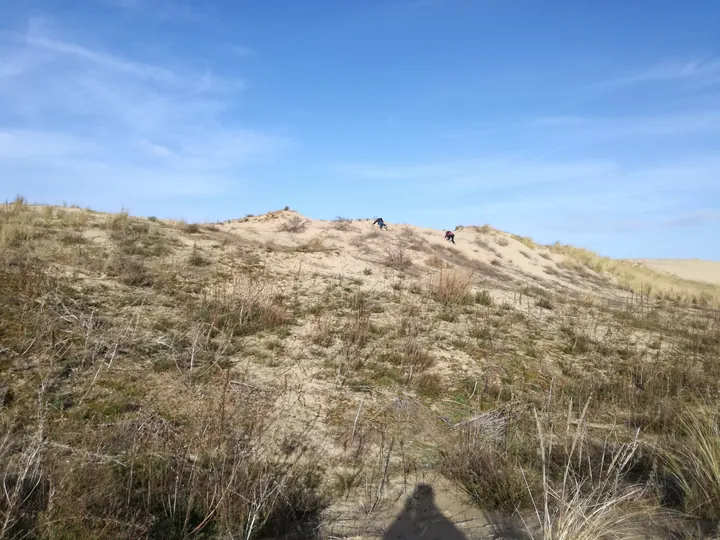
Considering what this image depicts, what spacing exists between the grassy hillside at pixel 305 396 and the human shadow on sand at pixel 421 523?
14cm

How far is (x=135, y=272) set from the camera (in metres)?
7.70

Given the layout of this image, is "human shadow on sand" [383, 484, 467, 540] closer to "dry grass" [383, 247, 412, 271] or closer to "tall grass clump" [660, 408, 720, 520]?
"tall grass clump" [660, 408, 720, 520]

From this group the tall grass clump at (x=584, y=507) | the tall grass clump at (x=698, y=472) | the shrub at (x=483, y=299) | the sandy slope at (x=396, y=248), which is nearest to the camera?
the tall grass clump at (x=584, y=507)

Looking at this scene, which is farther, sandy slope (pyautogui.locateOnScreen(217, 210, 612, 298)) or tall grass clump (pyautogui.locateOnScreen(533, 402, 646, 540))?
sandy slope (pyautogui.locateOnScreen(217, 210, 612, 298))

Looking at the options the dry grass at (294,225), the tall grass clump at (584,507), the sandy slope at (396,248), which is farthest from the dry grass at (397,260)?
the tall grass clump at (584,507)

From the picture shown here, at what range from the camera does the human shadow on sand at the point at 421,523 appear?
336 centimetres

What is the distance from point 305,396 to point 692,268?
47907mm

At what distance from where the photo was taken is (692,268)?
42.8 meters

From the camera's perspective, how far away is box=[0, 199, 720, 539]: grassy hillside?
3.18m

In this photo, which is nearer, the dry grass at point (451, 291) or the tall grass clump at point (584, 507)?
the tall grass clump at point (584, 507)

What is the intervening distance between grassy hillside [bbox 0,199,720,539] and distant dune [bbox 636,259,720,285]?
1248 inches

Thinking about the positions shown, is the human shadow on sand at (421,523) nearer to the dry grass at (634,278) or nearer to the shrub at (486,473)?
the shrub at (486,473)

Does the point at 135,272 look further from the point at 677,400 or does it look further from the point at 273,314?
the point at 677,400

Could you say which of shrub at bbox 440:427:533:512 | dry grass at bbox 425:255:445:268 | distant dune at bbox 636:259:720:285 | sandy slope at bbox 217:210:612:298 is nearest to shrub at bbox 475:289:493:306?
sandy slope at bbox 217:210:612:298
